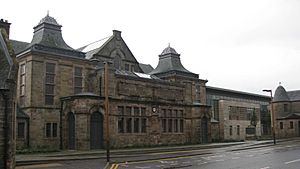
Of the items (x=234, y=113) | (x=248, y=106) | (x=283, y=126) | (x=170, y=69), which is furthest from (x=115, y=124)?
(x=283, y=126)

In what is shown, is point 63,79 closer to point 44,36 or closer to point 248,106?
point 44,36

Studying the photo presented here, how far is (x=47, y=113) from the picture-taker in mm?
37562

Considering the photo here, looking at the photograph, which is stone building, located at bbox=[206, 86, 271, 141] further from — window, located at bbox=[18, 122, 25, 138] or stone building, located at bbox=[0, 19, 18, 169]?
stone building, located at bbox=[0, 19, 18, 169]

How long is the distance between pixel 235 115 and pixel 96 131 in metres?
35.6

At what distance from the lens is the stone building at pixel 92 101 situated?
3631cm

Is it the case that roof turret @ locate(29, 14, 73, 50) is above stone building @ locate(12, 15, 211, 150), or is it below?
above

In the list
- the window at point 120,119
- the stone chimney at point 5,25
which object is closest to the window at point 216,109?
the window at point 120,119

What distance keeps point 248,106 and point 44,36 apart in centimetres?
4382

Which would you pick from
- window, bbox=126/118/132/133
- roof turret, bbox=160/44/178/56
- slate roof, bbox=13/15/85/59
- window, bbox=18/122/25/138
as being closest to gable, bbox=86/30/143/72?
slate roof, bbox=13/15/85/59

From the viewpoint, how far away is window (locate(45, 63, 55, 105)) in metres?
38.0

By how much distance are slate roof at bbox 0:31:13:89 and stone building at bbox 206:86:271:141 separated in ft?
129

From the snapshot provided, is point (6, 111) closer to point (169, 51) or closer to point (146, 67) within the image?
point (169, 51)

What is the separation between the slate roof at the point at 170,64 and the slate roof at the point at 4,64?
118ft

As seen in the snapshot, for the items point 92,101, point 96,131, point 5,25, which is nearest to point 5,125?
point 5,25
